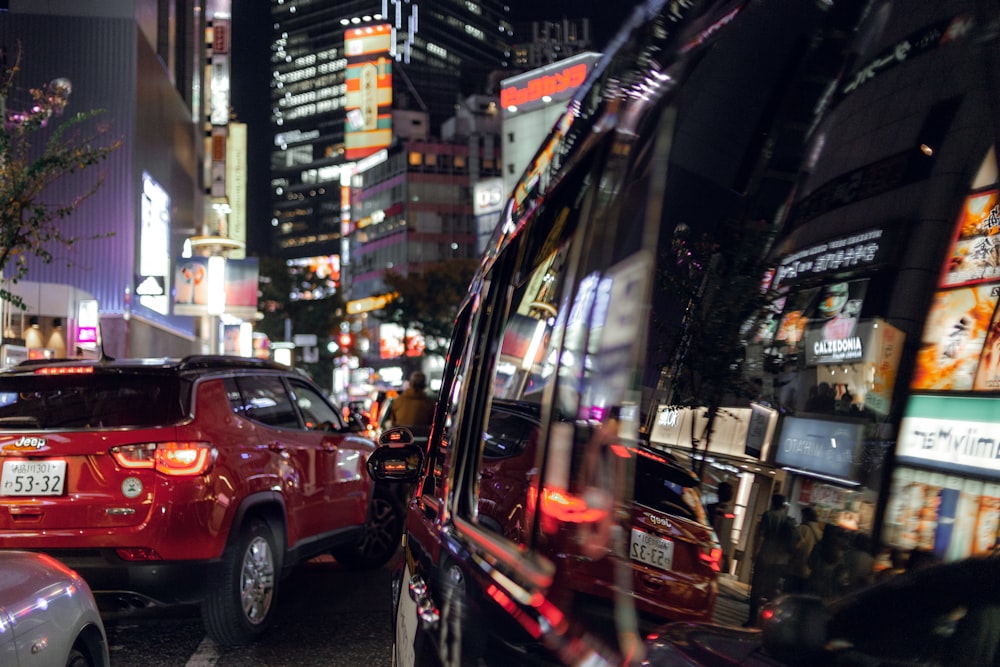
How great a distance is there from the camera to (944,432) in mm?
897

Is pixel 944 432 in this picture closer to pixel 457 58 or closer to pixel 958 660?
pixel 958 660

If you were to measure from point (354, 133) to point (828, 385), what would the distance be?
417 feet

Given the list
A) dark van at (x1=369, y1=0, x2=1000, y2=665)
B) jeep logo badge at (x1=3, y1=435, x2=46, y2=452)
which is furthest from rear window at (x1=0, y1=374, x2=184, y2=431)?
dark van at (x1=369, y1=0, x2=1000, y2=665)

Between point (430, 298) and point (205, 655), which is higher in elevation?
point (430, 298)

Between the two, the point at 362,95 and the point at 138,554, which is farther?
the point at 362,95

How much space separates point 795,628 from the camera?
0.94 m

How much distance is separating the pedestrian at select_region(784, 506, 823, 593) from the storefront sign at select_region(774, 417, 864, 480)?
0.16ft

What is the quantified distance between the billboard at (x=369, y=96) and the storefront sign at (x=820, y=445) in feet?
401

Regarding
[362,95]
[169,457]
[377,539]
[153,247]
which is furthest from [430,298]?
[362,95]

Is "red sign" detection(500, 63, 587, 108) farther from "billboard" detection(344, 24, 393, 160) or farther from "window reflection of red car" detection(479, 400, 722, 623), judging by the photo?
"window reflection of red car" detection(479, 400, 722, 623)

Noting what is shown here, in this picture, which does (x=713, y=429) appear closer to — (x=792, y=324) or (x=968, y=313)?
(x=792, y=324)

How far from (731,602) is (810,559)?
0.12 meters

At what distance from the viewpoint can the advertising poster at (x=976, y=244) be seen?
89 centimetres

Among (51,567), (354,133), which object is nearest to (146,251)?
(51,567)
